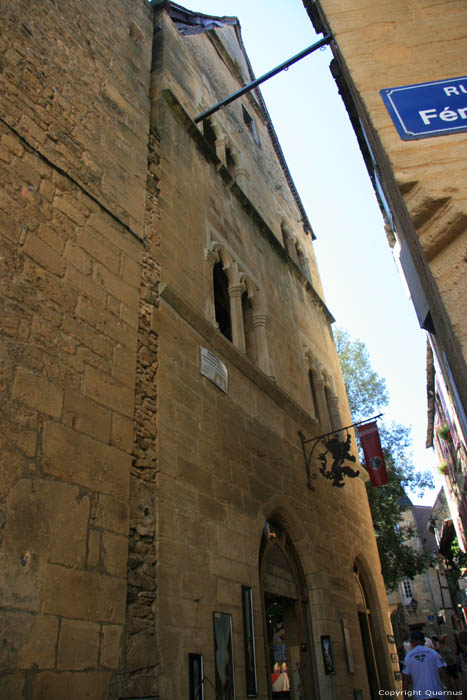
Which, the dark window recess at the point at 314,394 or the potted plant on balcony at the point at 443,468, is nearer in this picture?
the dark window recess at the point at 314,394

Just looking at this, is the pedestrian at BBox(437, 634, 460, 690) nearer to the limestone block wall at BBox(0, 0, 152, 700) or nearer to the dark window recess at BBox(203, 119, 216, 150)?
the limestone block wall at BBox(0, 0, 152, 700)

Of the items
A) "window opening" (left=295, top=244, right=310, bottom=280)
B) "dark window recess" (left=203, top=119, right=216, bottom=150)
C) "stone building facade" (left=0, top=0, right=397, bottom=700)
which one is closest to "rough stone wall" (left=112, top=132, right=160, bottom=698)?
"stone building facade" (left=0, top=0, right=397, bottom=700)

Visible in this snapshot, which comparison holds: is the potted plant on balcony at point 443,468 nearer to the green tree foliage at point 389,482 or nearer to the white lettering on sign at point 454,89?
the green tree foliage at point 389,482

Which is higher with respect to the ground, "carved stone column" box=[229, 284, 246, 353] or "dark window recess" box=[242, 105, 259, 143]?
"dark window recess" box=[242, 105, 259, 143]

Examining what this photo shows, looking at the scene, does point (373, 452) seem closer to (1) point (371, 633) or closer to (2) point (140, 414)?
(1) point (371, 633)

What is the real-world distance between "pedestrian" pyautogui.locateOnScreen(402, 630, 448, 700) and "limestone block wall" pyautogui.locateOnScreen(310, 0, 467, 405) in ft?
13.1

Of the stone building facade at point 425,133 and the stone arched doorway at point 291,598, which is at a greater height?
the stone building facade at point 425,133

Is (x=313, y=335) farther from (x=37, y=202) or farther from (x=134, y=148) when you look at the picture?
(x=37, y=202)

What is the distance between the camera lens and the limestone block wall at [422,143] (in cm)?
211

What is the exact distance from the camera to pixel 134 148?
237 inches

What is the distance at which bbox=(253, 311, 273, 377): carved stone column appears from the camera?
7836 millimetres

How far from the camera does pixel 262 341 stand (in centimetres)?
818

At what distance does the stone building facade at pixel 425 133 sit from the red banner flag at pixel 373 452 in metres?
6.65

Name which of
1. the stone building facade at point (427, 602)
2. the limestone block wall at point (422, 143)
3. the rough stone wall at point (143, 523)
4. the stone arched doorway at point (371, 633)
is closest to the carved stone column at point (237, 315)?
the rough stone wall at point (143, 523)
